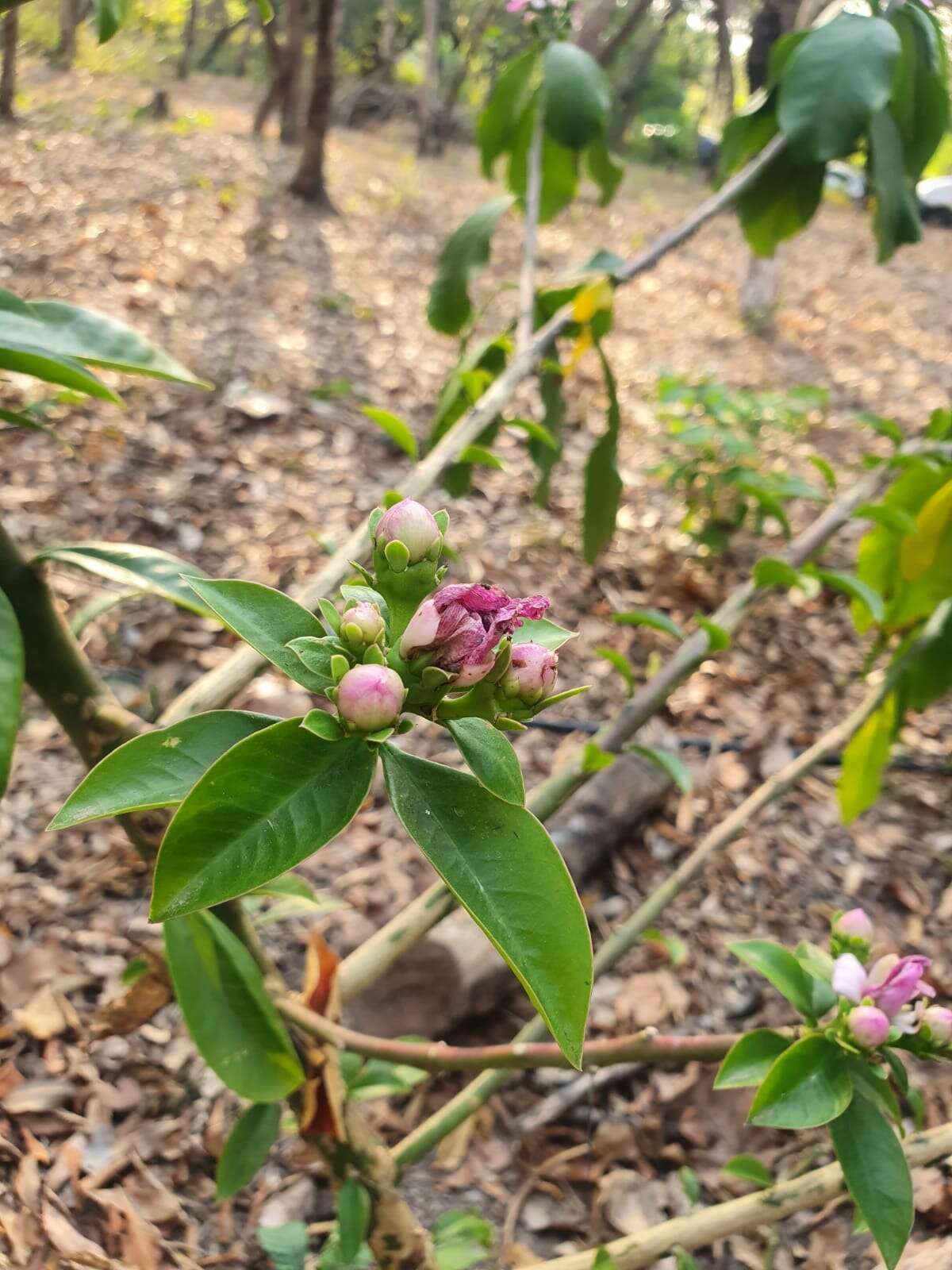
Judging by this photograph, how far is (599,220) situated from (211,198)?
114 inches

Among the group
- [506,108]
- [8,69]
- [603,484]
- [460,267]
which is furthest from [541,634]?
[8,69]

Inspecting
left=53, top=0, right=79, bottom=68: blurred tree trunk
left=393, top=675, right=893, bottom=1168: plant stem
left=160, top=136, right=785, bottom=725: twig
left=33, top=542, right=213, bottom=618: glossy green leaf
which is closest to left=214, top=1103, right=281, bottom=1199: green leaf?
left=393, top=675, right=893, bottom=1168: plant stem

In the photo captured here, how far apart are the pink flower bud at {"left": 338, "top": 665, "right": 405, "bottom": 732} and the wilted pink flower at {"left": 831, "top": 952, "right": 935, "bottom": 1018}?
0.51 m

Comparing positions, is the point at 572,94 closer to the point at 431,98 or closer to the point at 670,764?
the point at 670,764

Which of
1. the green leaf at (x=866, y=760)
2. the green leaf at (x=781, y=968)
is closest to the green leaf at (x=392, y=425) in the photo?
the green leaf at (x=781, y=968)

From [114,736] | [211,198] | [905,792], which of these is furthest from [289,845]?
[211,198]

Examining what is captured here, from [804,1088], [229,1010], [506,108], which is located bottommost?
[229,1010]

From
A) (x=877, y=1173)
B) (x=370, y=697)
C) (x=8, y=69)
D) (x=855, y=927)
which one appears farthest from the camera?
(x=8, y=69)

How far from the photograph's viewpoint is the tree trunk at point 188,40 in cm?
706

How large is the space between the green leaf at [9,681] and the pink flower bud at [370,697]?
10.8 inches

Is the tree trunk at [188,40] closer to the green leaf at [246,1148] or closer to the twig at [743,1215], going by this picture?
the green leaf at [246,1148]

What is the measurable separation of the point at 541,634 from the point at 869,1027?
0.42 meters

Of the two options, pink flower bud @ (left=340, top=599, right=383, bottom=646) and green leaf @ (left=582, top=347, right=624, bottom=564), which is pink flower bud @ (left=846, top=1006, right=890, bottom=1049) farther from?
green leaf @ (left=582, top=347, right=624, bottom=564)

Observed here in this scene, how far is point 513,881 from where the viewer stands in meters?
0.47
